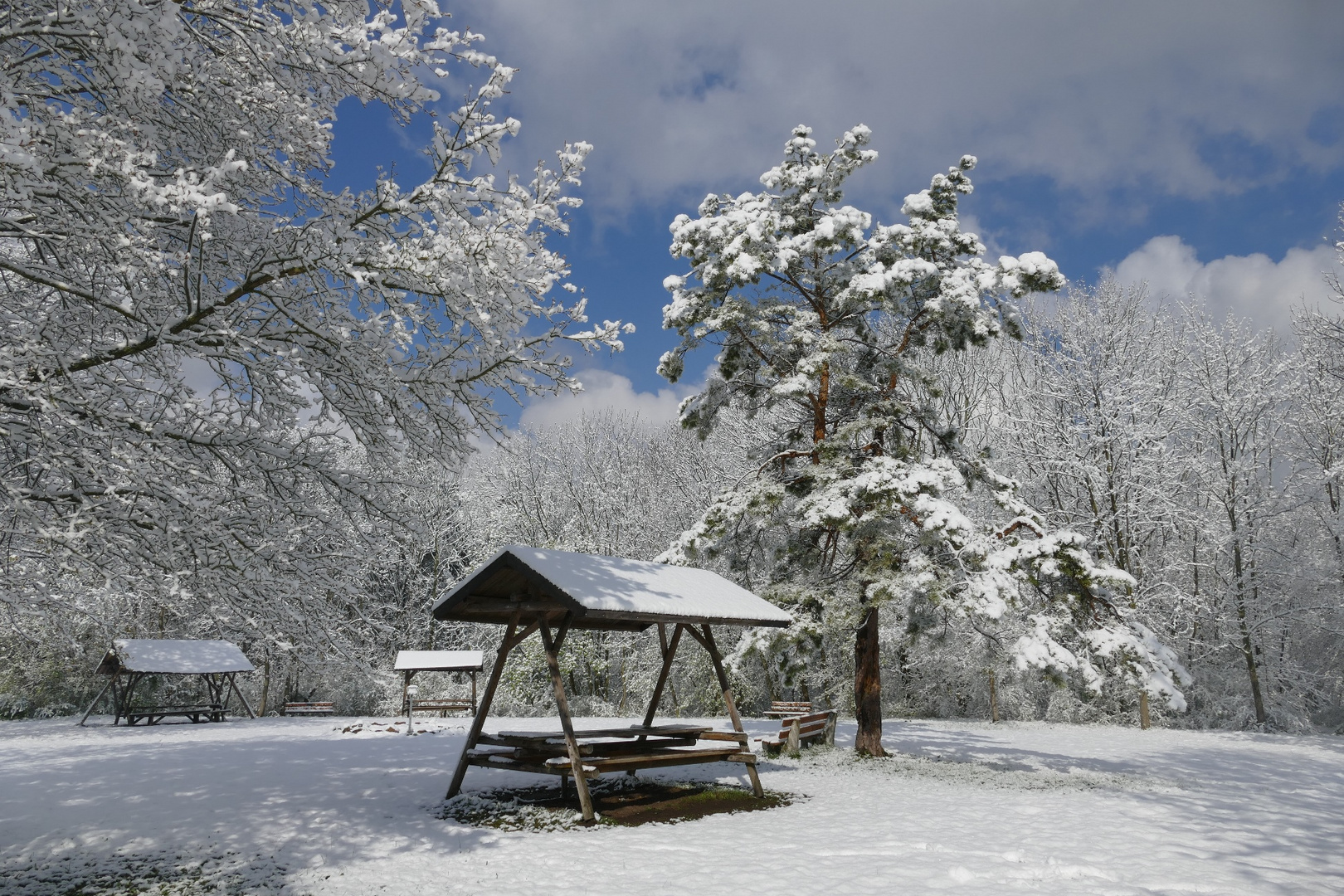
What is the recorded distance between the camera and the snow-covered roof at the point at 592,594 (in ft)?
30.0

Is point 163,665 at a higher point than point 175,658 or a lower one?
lower

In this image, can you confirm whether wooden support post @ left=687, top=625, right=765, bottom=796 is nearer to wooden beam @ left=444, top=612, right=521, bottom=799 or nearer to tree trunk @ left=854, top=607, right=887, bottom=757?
wooden beam @ left=444, top=612, right=521, bottom=799

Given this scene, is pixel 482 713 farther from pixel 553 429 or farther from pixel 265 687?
pixel 553 429

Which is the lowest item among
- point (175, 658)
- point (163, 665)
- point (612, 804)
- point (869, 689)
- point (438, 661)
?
point (612, 804)

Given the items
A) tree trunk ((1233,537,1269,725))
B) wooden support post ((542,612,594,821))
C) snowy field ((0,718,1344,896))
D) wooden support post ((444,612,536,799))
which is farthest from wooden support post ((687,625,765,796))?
tree trunk ((1233,537,1269,725))

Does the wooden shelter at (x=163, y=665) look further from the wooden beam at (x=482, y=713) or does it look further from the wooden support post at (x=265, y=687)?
the wooden beam at (x=482, y=713)

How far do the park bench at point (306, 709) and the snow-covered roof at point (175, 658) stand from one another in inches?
166

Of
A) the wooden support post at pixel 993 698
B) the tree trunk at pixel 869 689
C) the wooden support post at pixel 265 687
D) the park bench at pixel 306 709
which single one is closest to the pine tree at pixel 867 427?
the tree trunk at pixel 869 689

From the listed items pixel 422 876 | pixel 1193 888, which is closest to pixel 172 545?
pixel 422 876

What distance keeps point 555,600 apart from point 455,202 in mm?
4721

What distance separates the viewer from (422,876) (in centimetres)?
668

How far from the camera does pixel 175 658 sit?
21562mm

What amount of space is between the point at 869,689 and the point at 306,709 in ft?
65.5

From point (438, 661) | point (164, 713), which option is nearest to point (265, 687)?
point (164, 713)
